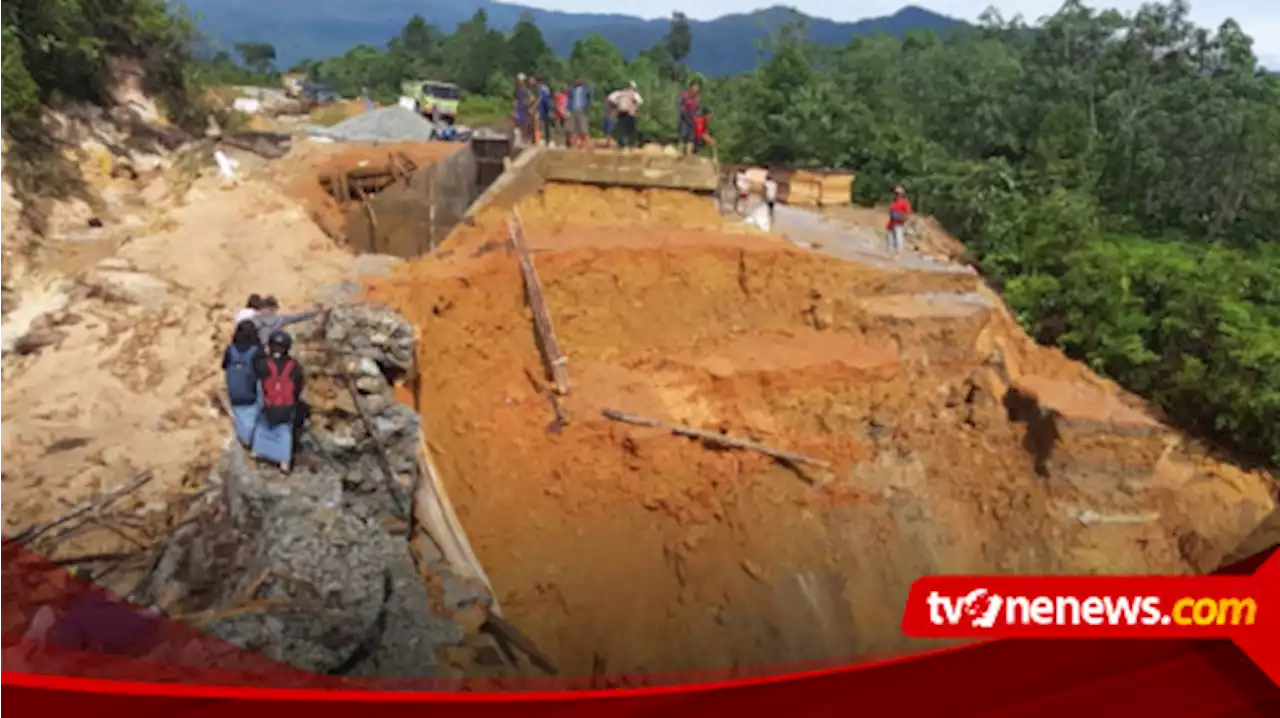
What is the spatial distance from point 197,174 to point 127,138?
4.74 feet

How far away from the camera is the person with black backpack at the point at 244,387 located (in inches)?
193

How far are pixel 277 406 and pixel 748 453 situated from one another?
13.0 feet

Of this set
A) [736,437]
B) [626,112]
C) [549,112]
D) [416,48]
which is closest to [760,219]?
[626,112]

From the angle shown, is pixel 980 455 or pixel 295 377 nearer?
pixel 295 377

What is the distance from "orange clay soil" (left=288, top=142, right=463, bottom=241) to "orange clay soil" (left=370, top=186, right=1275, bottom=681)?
7.95 feet

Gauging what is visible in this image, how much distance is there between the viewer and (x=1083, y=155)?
18172mm

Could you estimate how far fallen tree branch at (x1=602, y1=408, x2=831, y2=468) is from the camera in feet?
24.2

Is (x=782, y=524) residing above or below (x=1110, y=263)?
below

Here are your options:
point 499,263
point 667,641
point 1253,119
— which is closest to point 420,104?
point 499,263

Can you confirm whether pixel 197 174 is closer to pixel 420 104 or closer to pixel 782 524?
pixel 782 524

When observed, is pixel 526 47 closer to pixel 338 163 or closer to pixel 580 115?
pixel 338 163

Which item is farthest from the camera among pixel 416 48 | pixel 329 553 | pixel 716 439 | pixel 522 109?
pixel 416 48

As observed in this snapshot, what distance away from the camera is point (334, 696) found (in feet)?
6.97

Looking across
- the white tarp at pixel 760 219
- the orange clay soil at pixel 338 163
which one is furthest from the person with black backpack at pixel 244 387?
the white tarp at pixel 760 219
